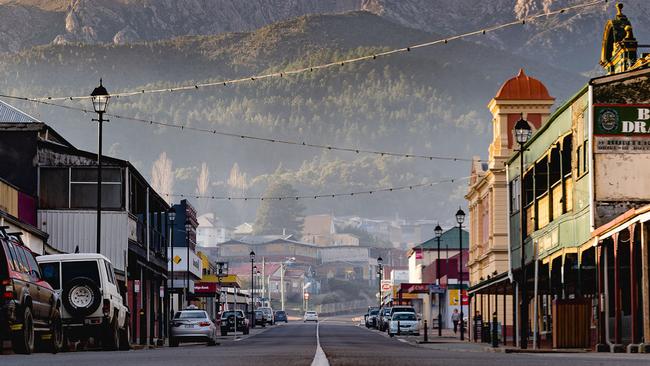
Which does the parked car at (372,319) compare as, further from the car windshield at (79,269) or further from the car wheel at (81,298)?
the car wheel at (81,298)

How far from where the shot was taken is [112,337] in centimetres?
4462

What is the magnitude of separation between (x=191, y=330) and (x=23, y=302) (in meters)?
26.0

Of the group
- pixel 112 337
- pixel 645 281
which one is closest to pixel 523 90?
pixel 112 337

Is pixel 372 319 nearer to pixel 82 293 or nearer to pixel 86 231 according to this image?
pixel 86 231

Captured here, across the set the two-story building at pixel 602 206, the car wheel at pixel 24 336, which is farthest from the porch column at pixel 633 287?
the car wheel at pixel 24 336

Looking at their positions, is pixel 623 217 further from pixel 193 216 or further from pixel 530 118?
pixel 193 216

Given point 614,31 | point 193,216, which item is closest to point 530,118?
point 614,31

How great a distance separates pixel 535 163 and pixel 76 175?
20129 mm

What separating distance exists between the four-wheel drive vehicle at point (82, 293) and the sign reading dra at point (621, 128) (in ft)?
50.2

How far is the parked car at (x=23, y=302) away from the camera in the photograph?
34844mm

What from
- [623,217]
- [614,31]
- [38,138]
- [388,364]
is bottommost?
[388,364]

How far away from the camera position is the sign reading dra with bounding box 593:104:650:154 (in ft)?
154

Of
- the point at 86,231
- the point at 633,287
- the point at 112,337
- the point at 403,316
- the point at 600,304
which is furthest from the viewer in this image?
the point at 403,316

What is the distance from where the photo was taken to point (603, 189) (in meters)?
47.4
